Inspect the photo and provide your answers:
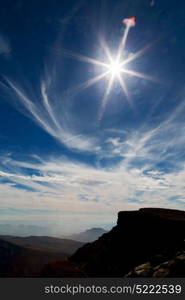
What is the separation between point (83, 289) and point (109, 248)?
26.0 meters

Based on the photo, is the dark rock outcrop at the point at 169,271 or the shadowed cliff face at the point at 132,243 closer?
the dark rock outcrop at the point at 169,271

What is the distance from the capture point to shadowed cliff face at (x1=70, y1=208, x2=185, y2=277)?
30250 millimetres

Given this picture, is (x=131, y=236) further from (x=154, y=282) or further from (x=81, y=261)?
(x=154, y=282)

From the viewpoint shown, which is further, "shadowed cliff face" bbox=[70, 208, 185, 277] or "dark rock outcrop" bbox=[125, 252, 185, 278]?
"shadowed cliff face" bbox=[70, 208, 185, 277]

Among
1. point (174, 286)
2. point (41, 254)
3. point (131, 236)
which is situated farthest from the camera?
point (41, 254)

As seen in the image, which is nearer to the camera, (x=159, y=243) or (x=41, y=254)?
(x=159, y=243)

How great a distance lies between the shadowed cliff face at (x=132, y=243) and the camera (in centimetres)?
3025

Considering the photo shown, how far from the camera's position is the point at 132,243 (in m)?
36.2

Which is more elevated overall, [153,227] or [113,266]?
[153,227]

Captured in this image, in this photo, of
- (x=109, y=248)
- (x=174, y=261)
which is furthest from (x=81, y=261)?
(x=174, y=261)

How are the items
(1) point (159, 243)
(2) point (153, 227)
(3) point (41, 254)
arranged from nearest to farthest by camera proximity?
(1) point (159, 243)
(2) point (153, 227)
(3) point (41, 254)

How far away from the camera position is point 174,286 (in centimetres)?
1380

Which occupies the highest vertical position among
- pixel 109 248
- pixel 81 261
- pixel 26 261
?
pixel 109 248

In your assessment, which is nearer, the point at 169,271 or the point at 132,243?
the point at 169,271
